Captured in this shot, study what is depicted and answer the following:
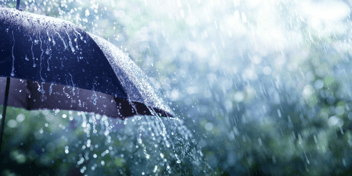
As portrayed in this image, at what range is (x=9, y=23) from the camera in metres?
1.27

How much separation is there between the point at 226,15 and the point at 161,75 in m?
3.65

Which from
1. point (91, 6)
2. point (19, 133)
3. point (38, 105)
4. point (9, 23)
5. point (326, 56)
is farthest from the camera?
point (326, 56)

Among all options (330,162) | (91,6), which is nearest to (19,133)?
(91,6)

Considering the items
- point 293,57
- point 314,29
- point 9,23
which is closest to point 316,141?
point 293,57

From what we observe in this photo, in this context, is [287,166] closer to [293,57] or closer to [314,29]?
[293,57]

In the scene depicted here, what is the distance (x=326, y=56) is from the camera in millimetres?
9742

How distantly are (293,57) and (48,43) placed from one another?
10317 millimetres

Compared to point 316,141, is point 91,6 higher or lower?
higher

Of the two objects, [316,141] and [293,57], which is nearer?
[316,141]

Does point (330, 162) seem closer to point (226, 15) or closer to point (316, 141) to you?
point (316, 141)

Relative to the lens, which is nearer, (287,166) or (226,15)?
(287,166)

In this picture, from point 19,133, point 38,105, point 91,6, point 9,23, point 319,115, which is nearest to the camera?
point 9,23

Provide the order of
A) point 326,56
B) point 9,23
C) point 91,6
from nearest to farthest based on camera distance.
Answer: point 9,23 → point 91,6 → point 326,56

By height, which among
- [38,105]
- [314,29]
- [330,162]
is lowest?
[330,162]
